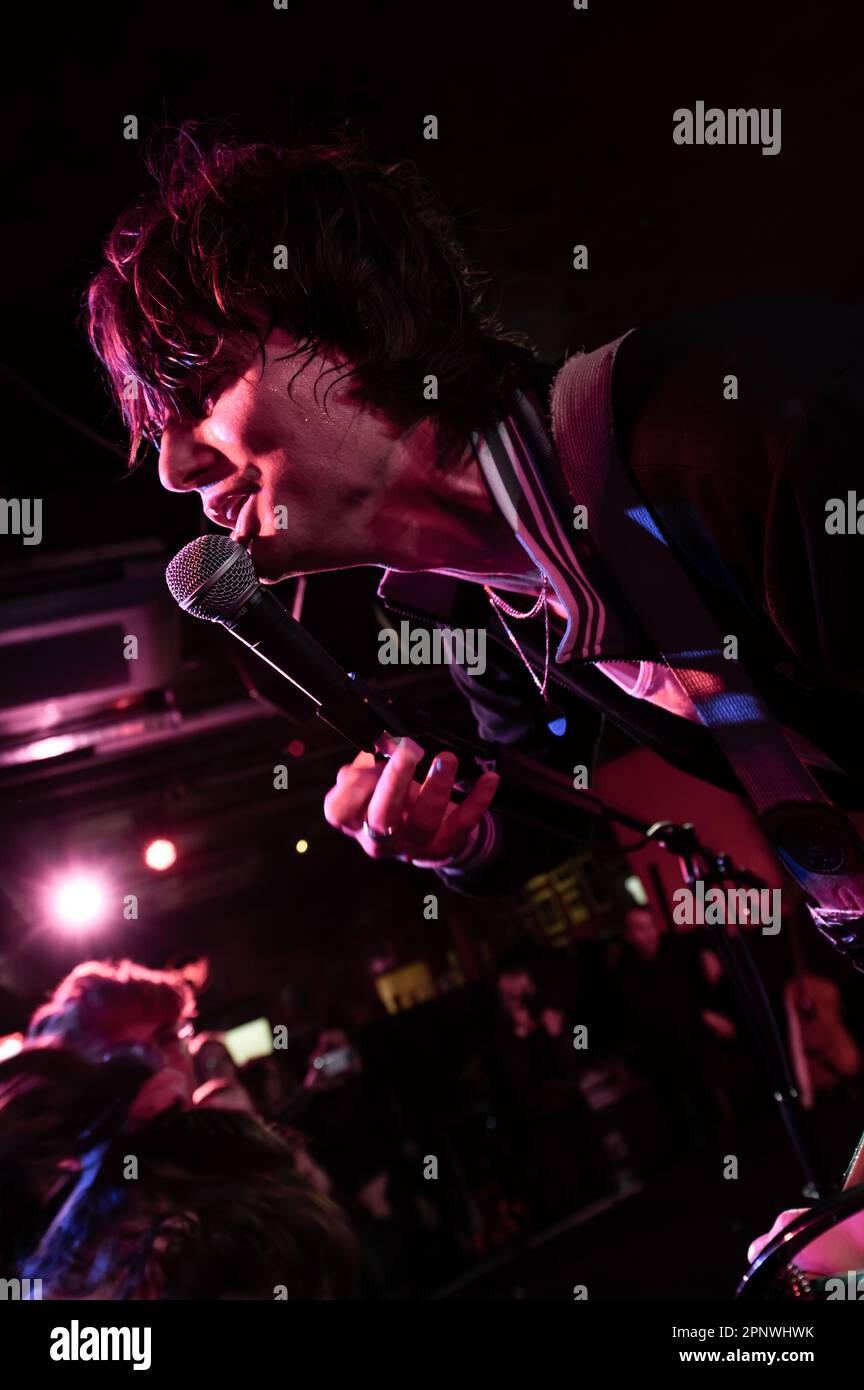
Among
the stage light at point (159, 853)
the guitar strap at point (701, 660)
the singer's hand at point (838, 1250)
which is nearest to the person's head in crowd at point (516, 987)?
the stage light at point (159, 853)

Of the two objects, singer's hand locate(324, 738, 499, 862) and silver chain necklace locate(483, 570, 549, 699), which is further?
silver chain necklace locate(483, 570, 549, 699)

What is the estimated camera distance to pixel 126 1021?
2.06 meters

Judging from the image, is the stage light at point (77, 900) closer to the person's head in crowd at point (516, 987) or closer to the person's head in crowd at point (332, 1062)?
the person's head in crowd at point (332, 1062)

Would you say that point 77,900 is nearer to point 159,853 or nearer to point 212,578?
point 159,853

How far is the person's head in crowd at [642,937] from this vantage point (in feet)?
18.3

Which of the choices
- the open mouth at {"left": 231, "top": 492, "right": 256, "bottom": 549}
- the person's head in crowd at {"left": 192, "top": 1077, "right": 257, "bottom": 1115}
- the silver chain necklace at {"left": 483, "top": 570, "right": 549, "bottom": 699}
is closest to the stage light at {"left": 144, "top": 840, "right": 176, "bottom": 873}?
the person's head in crowd at {"left": 192, "top": 1077, "right": 257, "bottom": 1115}

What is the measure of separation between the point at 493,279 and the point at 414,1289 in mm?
4711

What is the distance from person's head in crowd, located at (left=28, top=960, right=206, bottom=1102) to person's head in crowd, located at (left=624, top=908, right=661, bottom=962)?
384 cm

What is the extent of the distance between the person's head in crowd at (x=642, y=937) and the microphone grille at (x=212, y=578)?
499 cm

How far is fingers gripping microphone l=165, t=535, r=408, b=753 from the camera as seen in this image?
115cm

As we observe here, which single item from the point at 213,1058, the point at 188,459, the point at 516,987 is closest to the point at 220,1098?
the point at 188,459

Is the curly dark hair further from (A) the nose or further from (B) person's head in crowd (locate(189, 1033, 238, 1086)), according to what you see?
(B) person's head in crowd (locate(189, 1033, 238, 1086))

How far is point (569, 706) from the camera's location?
1804 mm
